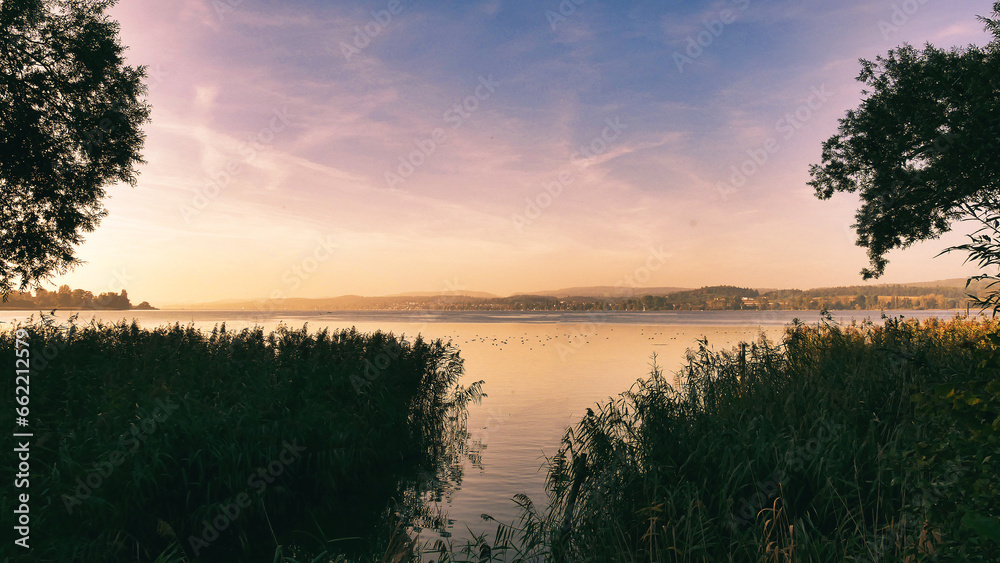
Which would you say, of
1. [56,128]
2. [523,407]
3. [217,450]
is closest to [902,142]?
[523,407]

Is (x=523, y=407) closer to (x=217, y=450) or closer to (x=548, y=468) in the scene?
(x=548, y=468)

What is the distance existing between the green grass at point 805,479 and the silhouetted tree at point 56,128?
22653 mm

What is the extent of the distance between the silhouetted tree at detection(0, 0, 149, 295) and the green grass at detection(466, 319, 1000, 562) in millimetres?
22653

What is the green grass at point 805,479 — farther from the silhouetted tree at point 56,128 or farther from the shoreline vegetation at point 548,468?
the silhouetted tree at point 56,128

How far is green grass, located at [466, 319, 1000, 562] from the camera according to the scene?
4.46m

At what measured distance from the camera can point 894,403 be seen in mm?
9945

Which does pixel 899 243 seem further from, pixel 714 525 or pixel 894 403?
pixel 714 525

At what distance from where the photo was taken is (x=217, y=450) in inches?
355

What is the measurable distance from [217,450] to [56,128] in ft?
64.8

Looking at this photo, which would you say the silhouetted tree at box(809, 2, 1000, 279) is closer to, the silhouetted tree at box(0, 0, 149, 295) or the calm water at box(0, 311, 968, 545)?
the calm water at box(0, 311, 968, 545)

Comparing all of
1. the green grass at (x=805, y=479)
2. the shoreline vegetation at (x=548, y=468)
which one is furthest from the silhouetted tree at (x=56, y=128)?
the green grass at (x=805, y=479)

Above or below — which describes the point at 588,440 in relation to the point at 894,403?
below

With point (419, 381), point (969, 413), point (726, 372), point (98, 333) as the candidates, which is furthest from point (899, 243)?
point (98, 333)

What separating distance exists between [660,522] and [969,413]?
402cm
